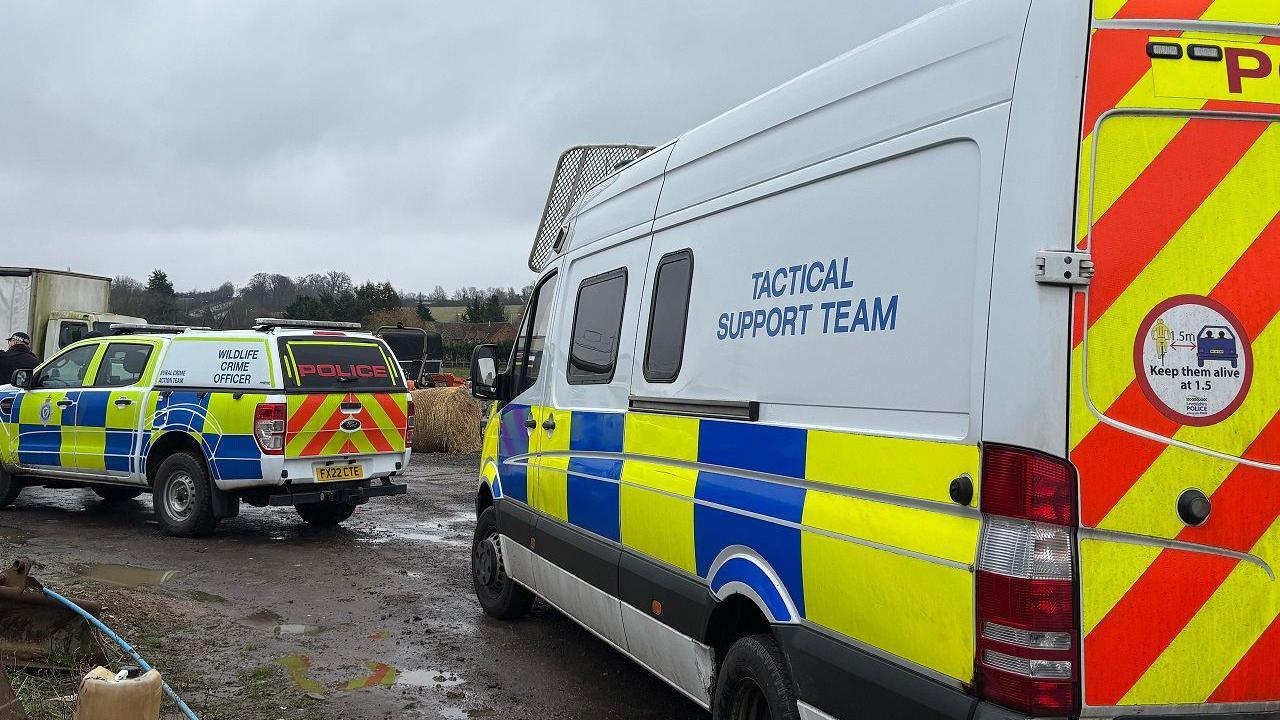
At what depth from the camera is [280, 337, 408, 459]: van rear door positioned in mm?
9391

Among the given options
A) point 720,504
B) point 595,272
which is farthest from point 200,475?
point 720,504

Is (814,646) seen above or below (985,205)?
below

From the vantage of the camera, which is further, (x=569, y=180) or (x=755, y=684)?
(x=569, y=180)

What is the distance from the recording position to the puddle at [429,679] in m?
5.54

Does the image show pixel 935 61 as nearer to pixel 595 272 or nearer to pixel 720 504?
pixel 720 504

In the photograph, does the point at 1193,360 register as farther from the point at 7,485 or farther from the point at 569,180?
the point at 7,485

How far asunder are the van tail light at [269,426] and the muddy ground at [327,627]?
3.12ft

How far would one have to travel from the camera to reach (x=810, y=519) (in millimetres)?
3238

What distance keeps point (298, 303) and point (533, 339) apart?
4172 cm

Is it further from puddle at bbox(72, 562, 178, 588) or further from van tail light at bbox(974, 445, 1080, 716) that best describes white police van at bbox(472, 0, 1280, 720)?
puddle at bbox(72, 562, 178, 588)

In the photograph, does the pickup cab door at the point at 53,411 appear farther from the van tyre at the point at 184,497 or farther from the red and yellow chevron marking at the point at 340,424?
the red and yellow chevron marking at the point at 340,424

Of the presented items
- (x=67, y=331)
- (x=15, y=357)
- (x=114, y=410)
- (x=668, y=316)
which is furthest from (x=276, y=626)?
(x=67, y=331)

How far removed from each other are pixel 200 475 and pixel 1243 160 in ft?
29.3

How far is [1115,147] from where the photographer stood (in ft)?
8.45
